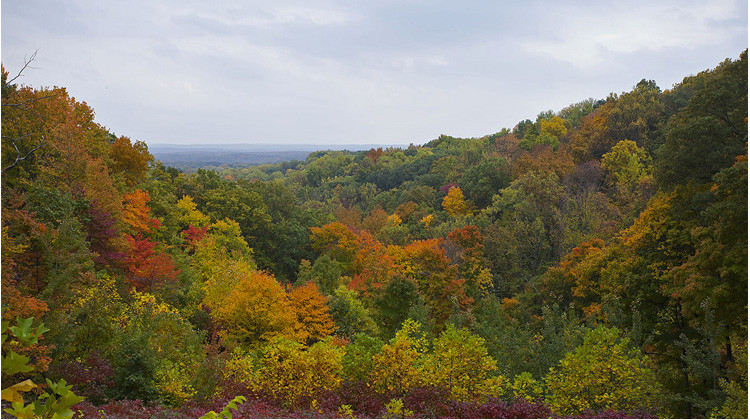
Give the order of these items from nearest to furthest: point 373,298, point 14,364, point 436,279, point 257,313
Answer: point 14,364
point 257,313
point 373,298
point 436,279

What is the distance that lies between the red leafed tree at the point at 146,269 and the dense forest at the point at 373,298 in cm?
11

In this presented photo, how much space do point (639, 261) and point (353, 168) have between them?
78.1m

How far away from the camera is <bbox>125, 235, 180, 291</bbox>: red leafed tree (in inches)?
731

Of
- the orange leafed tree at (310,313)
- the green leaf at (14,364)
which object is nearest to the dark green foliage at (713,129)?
the orange leafed tree at (310,313)

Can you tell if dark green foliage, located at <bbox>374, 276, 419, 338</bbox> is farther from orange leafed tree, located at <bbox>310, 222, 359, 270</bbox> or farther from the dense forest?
orange leafed tree, located at <bbox>310, 222, 359, 270</bbox>

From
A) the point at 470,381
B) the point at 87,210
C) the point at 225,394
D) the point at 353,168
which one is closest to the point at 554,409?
the point at 470,381

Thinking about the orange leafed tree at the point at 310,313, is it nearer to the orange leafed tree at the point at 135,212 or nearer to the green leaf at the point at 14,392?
→ the orange leafed tree at the point at 135,212

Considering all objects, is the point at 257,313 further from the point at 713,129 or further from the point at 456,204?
the point at 456,204

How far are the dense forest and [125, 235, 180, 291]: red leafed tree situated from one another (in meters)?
0.11

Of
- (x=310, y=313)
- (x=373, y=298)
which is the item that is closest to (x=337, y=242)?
(x=373, y=298)

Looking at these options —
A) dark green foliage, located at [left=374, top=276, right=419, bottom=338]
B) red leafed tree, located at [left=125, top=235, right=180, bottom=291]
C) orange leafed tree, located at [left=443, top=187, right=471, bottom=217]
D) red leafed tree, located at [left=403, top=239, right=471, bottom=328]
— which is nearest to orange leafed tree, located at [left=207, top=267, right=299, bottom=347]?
red leafed tree, located at [left=125, top=235, right=180, bottom=291]

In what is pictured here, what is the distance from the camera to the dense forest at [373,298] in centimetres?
921

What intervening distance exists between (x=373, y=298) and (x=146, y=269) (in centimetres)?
1031

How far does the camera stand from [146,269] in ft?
61.0
